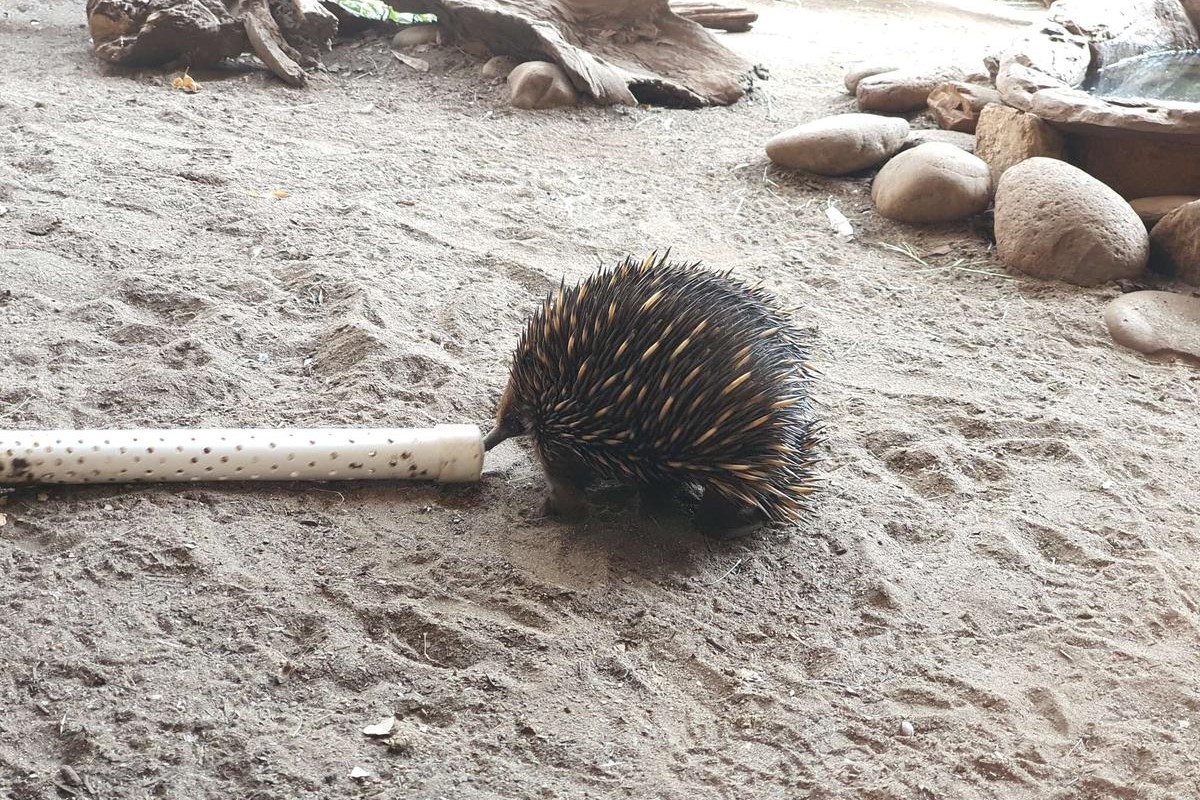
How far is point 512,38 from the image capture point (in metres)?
7.99

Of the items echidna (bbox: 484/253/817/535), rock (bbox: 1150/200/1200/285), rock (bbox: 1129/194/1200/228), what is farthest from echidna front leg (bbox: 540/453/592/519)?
rock (bbox: 1129/194/1200/228)

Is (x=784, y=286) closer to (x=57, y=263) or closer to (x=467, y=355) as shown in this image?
(x=467, y=355)

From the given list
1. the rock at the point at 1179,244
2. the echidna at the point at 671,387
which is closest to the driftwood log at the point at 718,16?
the rock at the point at 1179,244

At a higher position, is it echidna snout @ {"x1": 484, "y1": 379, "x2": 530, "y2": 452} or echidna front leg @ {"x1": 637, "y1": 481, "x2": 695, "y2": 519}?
echidna snout @ {"x1": 484, "y1": 379, "x2": 530, "y2": 452}

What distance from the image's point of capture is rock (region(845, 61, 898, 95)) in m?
8.22

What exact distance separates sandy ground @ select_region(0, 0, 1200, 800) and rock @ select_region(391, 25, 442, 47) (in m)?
2.73

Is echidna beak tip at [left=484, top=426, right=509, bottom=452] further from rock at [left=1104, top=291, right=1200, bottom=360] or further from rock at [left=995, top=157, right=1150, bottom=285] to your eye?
rock at [left=995, top=157, right=1150, bottom=285]

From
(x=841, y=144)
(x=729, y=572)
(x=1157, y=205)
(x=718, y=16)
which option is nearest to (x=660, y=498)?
(x=729, y=572)

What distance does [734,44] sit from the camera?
997 cm

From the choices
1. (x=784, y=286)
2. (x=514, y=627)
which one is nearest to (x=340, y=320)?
(x=514, y=627)

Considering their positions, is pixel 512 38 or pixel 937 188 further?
pixel 512 38

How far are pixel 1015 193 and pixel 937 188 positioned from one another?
0.48 m

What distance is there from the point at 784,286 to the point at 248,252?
253 centimetres

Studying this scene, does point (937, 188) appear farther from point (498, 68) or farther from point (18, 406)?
point (18, 406)
